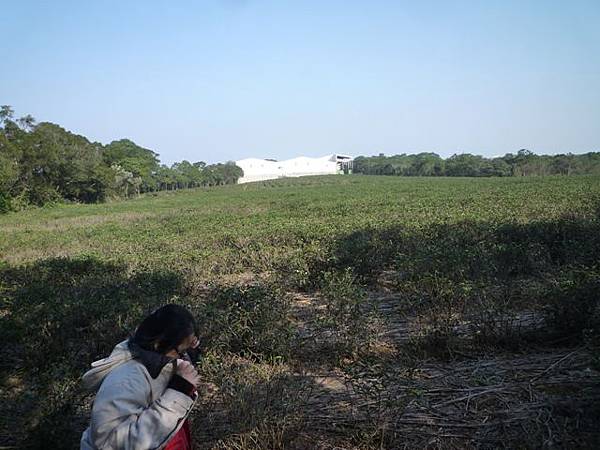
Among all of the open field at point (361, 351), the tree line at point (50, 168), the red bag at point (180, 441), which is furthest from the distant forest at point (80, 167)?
the red bag at point (180, 441)

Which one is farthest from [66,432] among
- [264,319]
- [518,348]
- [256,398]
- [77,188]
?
[77,188]

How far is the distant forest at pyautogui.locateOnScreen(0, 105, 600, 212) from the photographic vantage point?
3531 centimetres

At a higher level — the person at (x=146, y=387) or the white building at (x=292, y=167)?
the white building at (x=292, y=167)

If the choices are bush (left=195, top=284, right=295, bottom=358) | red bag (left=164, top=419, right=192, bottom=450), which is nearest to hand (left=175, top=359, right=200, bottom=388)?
red bag (left=164, top=419, right=192, bottom=450)

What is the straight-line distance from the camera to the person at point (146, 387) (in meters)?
1.64

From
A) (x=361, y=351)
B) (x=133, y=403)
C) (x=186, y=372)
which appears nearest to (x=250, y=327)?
(x=361, y=351)

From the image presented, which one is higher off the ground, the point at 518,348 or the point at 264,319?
the point at 264,319

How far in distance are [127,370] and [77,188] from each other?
158 ft

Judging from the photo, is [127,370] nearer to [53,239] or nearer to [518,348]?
[518,348]

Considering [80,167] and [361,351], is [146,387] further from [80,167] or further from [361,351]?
[80,167]

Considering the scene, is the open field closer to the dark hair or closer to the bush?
the bush

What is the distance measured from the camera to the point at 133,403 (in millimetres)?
1668

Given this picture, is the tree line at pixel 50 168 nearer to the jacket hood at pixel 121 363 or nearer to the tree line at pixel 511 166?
the jacket hood at pixel 121 363

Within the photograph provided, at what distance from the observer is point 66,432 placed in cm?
279
